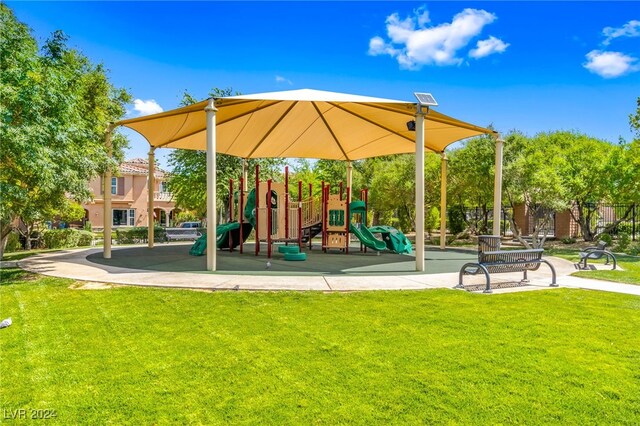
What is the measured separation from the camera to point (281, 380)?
11.8 ft

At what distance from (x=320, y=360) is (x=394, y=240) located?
11.1 m

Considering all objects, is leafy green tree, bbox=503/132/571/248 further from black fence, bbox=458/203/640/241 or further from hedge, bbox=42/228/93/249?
hedge, bbox=42/228/93/249

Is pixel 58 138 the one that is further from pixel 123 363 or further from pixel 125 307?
pixel 123 363

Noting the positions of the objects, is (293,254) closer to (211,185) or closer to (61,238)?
(211,185)

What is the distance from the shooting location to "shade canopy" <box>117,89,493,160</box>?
1094 cm

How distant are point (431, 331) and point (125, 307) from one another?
14.5 ft

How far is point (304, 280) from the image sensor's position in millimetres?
8016

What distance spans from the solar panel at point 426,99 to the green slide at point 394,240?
250 inches

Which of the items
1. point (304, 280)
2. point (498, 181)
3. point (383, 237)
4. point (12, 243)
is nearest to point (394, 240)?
point (383, 237)

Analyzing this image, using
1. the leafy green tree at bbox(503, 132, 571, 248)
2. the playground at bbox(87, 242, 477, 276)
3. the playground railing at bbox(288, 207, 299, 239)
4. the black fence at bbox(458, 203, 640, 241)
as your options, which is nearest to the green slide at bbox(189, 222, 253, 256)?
the playground at bbox(87, 242, 477, 276)

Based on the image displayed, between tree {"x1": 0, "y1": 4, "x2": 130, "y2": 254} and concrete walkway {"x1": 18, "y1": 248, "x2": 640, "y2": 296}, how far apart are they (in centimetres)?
192

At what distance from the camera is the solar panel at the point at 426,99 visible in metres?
9.55

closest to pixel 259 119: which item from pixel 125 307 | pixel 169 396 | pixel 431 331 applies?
pixel 125 307

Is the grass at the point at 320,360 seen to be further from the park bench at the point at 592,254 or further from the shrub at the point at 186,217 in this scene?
the shrub at the point at 186,217
